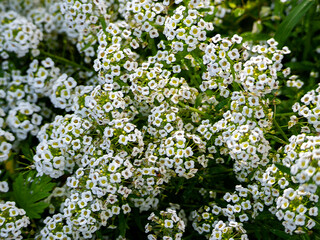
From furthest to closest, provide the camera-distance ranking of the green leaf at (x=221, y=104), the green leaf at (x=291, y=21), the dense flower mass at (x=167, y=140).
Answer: the green leaf at (x=291, y=21) → the green leaf at (x=221, y=104) → the dense flower mass at (x=167, y=140)

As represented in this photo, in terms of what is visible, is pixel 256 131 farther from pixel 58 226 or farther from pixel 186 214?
pixel 58 226

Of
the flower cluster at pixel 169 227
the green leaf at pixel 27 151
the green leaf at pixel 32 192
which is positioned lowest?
the green leaf at pixel 32 192

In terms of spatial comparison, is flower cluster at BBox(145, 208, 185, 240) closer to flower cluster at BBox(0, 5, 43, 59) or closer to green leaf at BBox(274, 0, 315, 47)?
green leaf at BBox(274, 0, 315, 47)

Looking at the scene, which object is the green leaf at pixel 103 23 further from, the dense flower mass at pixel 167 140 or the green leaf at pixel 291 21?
the green leaf at pixel 291 21

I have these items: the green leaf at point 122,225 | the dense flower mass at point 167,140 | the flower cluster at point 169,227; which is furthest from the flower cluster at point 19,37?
the flower cluster at point 169,227

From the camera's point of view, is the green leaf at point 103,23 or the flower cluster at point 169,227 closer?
the flower cluster at point 169,227

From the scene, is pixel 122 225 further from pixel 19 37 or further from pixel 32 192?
pixel 19 37
